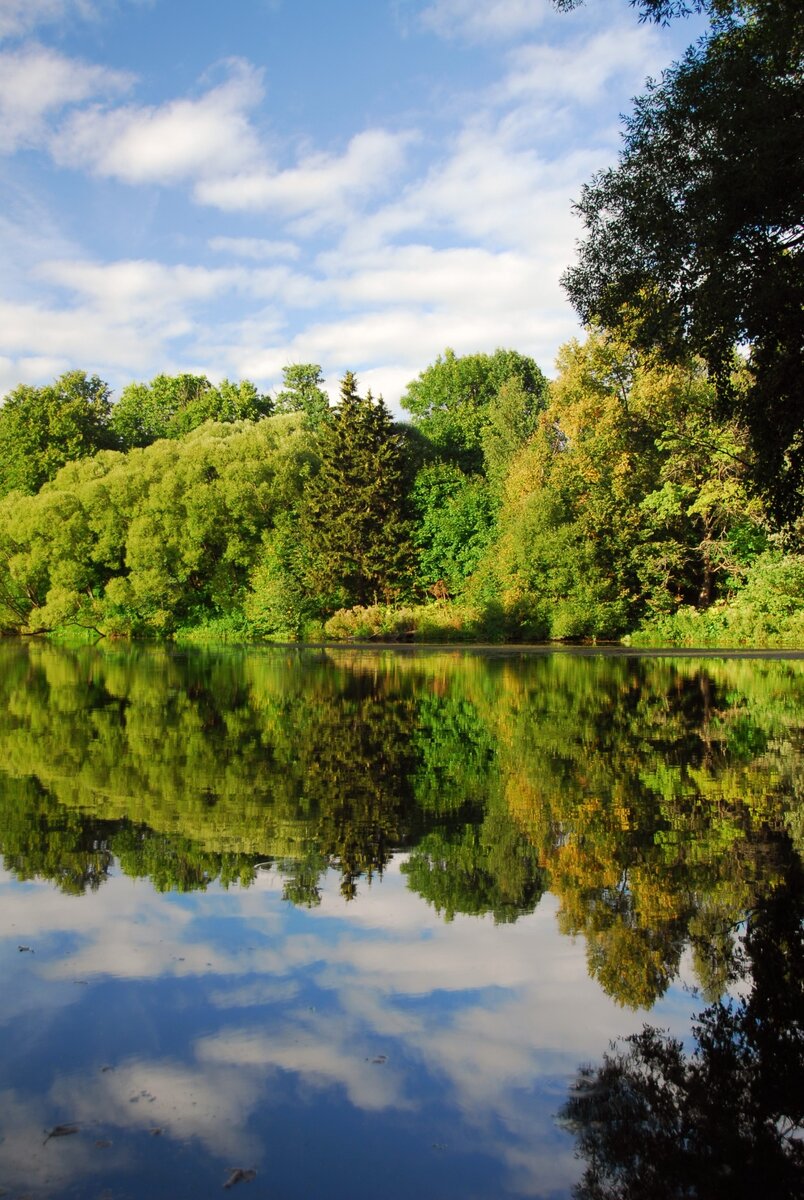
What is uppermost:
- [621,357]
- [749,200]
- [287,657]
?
[621,357]

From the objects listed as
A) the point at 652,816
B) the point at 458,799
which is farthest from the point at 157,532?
the point at 652,816

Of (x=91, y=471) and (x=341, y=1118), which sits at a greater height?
(x=91, y=471)

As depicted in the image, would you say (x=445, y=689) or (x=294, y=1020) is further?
(x=445, y=689)

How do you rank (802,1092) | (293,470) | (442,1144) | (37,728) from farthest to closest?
(293,470)
(37,728)
(802,1092)
(442,1144)

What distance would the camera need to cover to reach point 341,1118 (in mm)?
3084

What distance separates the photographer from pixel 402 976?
14.1ft

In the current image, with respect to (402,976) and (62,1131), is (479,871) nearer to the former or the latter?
(402,976)

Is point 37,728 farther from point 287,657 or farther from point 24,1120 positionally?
point 287,657

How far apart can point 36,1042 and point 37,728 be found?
32.5 feet

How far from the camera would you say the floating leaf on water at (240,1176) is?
107 inches

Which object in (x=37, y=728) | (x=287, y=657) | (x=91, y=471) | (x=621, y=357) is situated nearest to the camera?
(x=37, y=728)

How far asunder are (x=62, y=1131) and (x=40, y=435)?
66.1 m

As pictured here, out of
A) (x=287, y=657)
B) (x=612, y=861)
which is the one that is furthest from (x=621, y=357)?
(x=612, y=861)

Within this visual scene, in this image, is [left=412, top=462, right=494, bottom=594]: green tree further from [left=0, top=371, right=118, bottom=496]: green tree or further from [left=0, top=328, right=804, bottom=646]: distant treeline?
[left=0, top=371, right=118, bottom=496]: green tree
